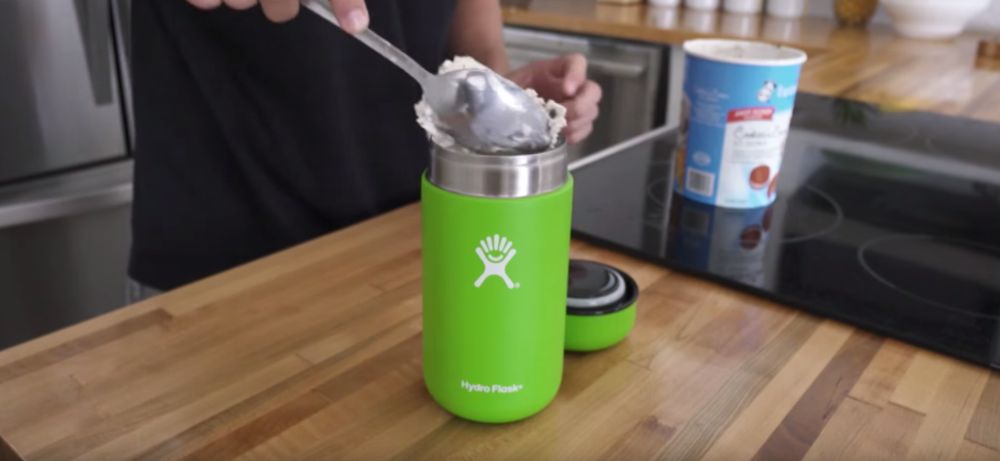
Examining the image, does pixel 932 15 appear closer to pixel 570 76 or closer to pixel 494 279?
pixel 570 76

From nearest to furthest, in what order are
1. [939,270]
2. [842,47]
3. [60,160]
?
[939,270]
[60,160]
[842,47]

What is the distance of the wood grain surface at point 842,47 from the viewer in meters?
1.28

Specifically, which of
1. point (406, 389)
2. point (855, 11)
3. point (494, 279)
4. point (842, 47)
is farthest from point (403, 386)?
point (855, 11)

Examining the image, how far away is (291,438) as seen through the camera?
44 centimetres

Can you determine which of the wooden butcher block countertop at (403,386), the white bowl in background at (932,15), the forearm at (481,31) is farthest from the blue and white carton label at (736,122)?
the white bowl in background at (932,15)

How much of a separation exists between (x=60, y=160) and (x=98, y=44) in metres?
0.16

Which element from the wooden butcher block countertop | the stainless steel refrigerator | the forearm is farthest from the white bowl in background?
the stainless steel refrigerator

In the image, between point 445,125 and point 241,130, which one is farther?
point 241,130

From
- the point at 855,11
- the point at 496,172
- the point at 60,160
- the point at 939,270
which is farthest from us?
the point at 855,11

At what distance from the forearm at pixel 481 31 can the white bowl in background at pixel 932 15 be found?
1.09 metres

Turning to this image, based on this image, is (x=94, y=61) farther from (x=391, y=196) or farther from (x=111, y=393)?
(x=111, y=393)

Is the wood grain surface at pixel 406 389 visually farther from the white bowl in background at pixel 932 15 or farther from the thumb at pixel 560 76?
the white bowl in background at pixel 932 15

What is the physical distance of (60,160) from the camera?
3.38ft

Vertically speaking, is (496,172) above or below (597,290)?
above
